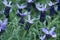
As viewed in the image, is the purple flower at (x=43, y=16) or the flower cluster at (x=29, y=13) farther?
the purple flower at (x=43, y=16)

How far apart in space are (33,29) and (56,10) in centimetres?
37

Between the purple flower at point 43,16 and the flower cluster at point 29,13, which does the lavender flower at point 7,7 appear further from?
the purple flower at point 43,16

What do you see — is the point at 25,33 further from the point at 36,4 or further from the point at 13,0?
the point at 13,0

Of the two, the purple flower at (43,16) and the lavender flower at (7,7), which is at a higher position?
the lavender flower at (7,7)

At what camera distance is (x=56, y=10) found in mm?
2256

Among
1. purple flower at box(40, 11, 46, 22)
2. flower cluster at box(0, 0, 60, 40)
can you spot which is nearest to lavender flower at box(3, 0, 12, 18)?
flower cluster at box(0, 0, 60, 40)

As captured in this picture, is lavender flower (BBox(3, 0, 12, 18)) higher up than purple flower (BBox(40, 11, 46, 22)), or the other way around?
lavender flower (BBox(3, 0, 12, 18))

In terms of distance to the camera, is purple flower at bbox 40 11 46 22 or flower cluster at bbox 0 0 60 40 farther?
purple flower at bbox 40 11 46 22

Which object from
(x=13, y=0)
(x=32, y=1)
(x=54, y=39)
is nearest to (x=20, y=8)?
(x=32, y=1)

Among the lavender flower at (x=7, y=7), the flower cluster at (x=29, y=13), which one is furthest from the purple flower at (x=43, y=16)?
the lavender flower at (x=7, y=7)

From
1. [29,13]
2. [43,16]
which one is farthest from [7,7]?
[43,16]

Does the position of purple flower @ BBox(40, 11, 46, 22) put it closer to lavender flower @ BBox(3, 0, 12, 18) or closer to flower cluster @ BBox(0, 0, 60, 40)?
flower cluster @ BBox(0, 0, 60, 40)

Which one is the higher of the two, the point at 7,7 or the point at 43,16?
the point at 7,7

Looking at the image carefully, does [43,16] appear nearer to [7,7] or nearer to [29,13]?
[29,13]
